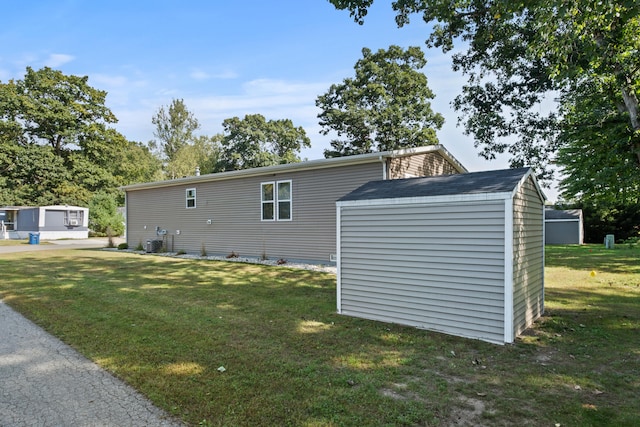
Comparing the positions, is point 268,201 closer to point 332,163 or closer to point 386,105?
point 332,163

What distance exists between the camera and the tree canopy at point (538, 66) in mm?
6405

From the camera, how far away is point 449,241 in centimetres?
444

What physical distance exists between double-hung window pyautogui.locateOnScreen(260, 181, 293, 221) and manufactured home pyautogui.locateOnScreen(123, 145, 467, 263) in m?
0.03

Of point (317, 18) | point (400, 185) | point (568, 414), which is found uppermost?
point (317, 18)

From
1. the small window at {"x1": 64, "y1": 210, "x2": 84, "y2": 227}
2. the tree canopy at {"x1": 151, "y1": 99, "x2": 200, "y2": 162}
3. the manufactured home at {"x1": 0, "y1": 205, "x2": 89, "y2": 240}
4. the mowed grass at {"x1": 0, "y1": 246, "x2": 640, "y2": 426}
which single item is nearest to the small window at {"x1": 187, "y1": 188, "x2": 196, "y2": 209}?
the mowed grass at {"x1": 0, "y1": 246, "x2": 640, "y2": 426}

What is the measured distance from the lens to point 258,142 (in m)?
33.6

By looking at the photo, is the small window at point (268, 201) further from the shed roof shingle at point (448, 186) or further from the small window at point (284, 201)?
the shed roof shingle at point (448, 186)

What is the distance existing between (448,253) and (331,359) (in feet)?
6.33

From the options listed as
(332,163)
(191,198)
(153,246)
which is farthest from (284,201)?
(153,246)

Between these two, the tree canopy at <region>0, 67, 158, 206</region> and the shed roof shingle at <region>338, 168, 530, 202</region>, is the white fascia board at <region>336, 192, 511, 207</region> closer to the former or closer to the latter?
the shed roof shingle at <region>338, 168, 530, 202</region>

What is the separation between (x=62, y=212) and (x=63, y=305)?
2420cm

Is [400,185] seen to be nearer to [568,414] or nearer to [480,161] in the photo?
[568,414]

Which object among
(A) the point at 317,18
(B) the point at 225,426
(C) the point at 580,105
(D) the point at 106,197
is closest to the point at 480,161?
(C) the point at 580,105

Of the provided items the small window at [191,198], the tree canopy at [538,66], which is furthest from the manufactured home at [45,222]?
the tree canopy at [538,66]
